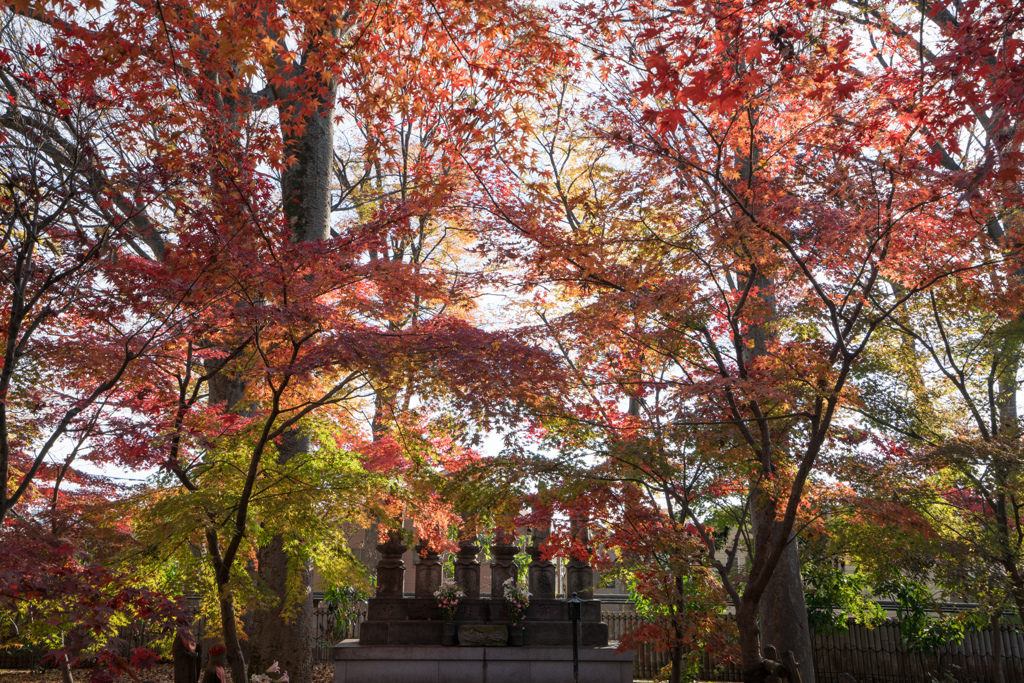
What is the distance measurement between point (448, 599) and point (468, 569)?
0.87 metres

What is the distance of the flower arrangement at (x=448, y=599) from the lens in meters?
11.6

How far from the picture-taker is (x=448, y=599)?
11.7 m

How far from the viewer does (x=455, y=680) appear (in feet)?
36.8

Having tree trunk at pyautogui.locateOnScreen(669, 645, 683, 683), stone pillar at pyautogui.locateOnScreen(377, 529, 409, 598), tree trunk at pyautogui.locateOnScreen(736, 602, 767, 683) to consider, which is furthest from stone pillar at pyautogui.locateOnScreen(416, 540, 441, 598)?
tree trunk at pyautogui.locateOnScreen(736, 602, 767, 683)

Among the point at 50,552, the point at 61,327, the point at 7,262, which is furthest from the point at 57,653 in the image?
the point at 61,327

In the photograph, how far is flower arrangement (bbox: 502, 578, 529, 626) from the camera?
11.6 meters

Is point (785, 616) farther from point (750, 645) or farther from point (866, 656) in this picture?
point (866, 656)

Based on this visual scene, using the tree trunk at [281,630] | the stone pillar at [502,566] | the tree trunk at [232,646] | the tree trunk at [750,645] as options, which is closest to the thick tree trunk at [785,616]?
the tree trunk at [750,645]

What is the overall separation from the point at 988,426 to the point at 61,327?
12930mm

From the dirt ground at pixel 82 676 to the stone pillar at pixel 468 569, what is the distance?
3.37 meters

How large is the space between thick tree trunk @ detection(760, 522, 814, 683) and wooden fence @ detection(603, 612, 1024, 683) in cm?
370

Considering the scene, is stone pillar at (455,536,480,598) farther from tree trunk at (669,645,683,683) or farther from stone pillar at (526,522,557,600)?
tree trunk at (669,645,683,683)

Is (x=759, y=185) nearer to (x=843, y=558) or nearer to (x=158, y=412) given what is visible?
(x=158, y=412)

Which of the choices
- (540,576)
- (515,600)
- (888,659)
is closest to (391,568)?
(515,600)
